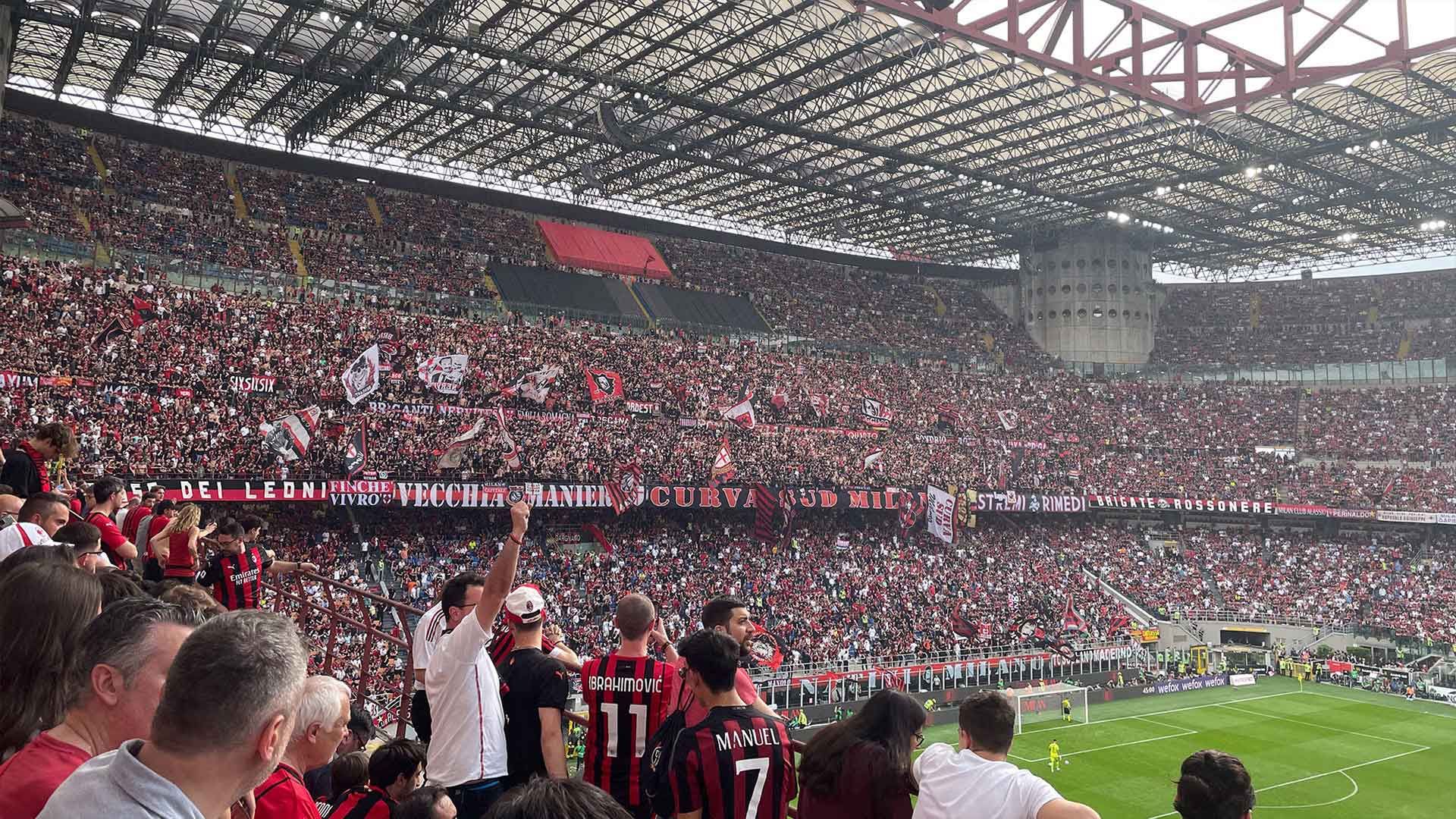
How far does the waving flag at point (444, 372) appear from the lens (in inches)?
1346

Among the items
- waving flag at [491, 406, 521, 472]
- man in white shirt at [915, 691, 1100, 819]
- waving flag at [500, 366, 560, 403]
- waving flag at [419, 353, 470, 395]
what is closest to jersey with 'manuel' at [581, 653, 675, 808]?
man in white shirt at [915, 691, 1100, 819]

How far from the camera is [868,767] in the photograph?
445cm

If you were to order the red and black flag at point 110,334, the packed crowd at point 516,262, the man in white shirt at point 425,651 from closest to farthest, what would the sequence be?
1. the man in white shirt at point 425,651
2. the red and black flag at point 110,334
3. the packed crowd at point 516,262

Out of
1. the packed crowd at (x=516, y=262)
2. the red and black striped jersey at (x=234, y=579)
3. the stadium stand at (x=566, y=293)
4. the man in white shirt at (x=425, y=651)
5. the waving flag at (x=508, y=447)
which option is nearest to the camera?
the man in white shirt at (x=425, y=651)

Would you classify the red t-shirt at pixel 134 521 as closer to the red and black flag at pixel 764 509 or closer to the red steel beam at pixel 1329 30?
the red and black flag at pixel 764 509

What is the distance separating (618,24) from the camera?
97.6 ft

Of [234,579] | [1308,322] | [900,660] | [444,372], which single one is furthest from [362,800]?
[1308,322]

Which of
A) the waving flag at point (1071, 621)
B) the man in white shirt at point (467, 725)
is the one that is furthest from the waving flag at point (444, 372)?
the man in white shirt at point (467, 725)

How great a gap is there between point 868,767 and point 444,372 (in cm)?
3199

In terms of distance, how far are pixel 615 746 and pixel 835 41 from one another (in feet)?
93.3

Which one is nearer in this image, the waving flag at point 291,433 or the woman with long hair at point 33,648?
the woman with long hair at point 33,648

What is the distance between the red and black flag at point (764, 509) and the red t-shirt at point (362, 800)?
114ft

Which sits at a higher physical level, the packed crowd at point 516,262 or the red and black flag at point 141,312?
the packed crowd at point 516,262

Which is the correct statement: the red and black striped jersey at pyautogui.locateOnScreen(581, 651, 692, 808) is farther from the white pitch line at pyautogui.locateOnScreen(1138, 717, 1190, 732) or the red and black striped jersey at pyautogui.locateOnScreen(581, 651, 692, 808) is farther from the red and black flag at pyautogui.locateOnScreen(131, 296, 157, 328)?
the white pitch line at pyautogui.locateOnScreen(1138, 717, 1190, 732)
